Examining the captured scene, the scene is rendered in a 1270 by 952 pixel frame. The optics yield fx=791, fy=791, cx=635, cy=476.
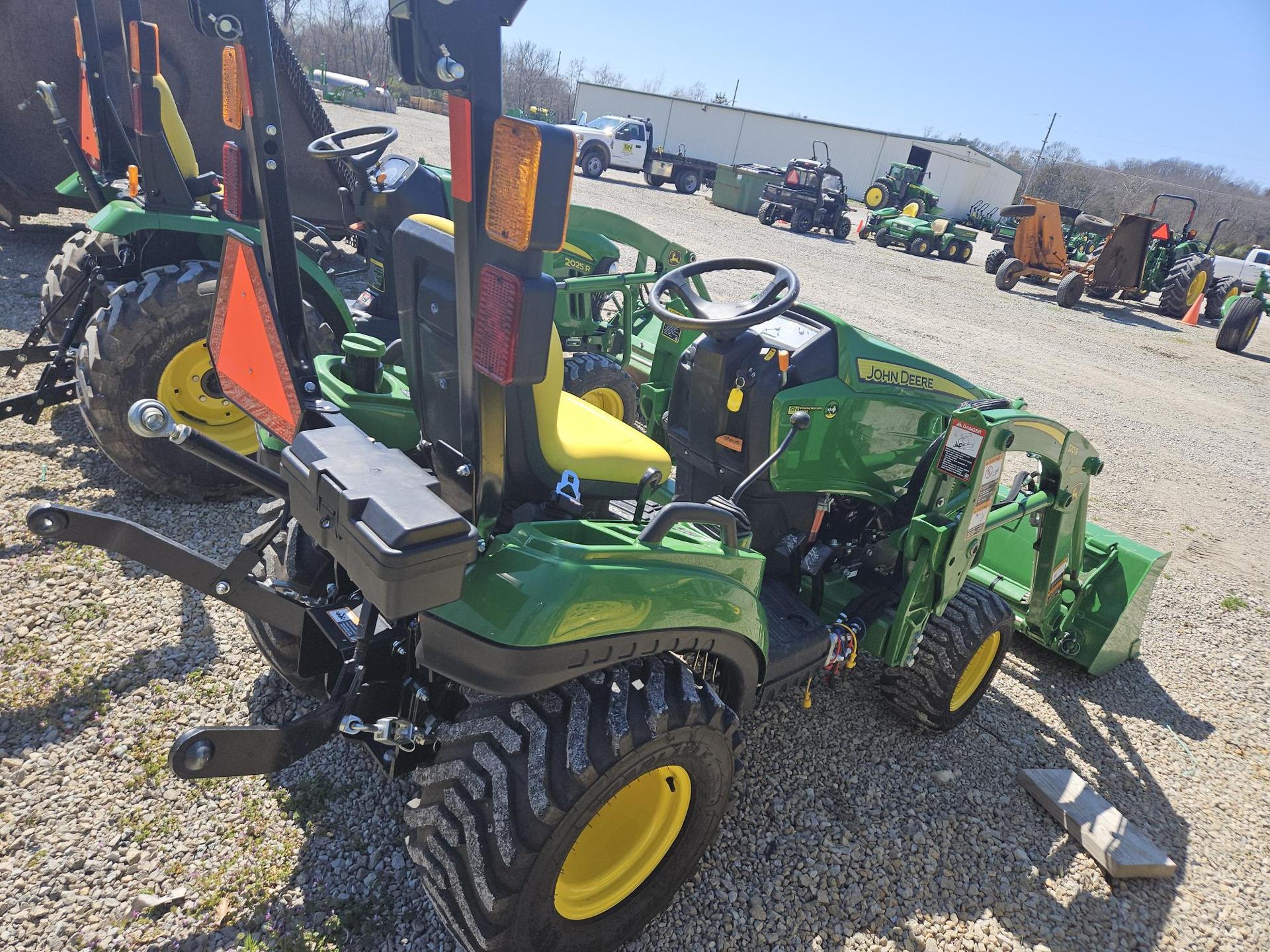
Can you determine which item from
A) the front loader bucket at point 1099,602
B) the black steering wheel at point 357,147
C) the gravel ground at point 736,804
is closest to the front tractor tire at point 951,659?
the gravel ground at point 736,804

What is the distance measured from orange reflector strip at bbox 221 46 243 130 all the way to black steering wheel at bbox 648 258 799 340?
1.30 m

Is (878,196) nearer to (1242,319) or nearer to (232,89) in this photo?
(1242,319)

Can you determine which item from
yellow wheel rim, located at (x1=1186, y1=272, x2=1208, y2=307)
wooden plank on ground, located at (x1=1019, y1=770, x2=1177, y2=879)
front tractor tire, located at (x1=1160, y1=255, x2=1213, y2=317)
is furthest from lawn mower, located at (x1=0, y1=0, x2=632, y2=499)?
yellow wheel rim, located at (x1=1186, y1=272, x2=1208, y2=307)

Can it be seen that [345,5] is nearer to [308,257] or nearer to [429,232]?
[308,257]

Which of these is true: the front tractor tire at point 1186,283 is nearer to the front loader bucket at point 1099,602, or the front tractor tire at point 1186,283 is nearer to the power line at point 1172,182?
the front loader bucket at point 1099,602

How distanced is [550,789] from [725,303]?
70.9 inches

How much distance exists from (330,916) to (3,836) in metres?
→ 0.94

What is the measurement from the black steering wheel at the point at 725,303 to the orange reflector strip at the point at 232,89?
1.30 meters

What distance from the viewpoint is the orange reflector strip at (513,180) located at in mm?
1293

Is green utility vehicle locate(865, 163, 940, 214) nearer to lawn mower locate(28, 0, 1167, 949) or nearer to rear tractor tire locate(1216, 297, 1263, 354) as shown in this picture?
rear tractor tire locate(1216, 297, 1263, 354)

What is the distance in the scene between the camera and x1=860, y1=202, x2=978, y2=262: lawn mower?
2027cm

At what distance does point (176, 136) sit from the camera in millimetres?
4043

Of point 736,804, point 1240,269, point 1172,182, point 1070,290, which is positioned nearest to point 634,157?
point 1070,290

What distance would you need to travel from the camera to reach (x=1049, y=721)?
11.3ft
